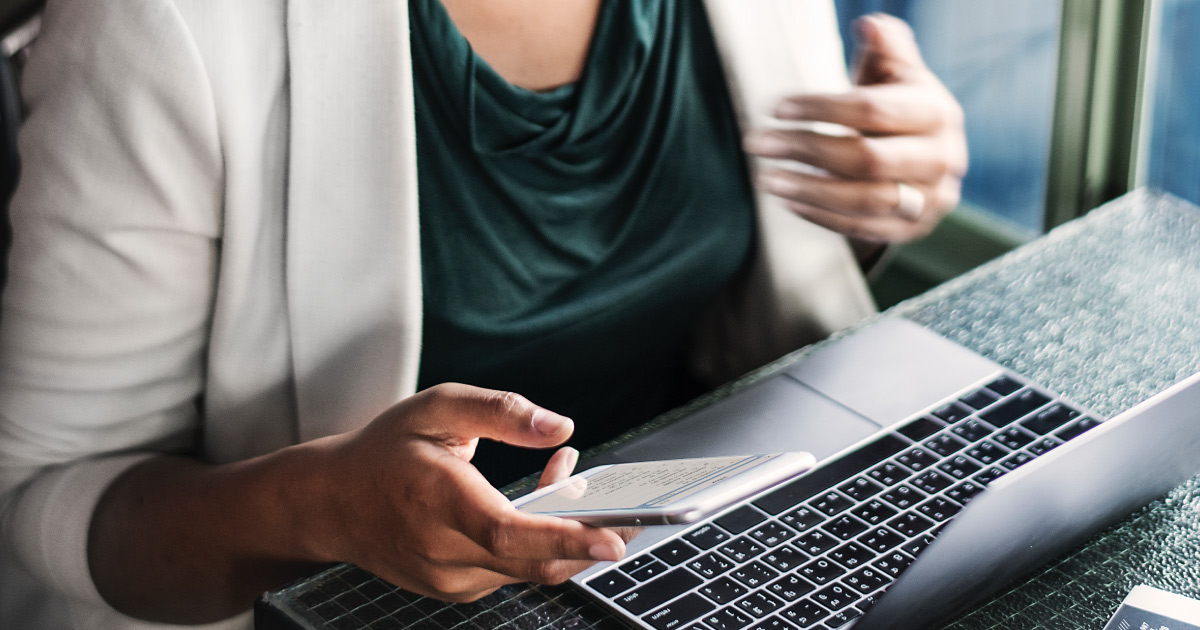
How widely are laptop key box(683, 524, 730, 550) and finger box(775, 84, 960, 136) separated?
0.38 meters

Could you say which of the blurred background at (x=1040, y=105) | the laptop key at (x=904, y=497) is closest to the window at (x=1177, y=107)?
the blurred background at (x=1040, y=105)

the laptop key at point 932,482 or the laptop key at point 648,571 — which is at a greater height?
the laptop key at point 648,571

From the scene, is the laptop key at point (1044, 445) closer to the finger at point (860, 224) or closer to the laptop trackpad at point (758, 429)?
the laptop trackpad at point (758, 429)

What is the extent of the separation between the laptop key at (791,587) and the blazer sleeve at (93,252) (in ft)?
1.55

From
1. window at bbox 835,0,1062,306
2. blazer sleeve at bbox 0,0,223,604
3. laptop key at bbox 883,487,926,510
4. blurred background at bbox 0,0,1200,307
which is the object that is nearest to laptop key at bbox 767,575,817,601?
laptop key at bbox 883,487,926,510

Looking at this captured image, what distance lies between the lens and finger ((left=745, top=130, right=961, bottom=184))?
3.16ft

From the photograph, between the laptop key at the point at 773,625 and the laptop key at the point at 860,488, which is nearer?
the laptop key at the point at 773,625

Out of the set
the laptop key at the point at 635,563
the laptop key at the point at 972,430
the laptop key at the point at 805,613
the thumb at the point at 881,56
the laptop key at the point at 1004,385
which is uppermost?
the thumb at the point at 881,56

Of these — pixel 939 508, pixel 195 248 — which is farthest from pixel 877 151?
pixel 195 248

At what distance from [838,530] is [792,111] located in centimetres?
39

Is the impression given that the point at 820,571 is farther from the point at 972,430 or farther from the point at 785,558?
the point at 972,430

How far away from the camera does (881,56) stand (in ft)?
3.44

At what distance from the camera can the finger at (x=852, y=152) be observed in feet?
3.16

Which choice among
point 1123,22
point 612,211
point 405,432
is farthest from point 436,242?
point 1123,22
